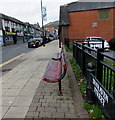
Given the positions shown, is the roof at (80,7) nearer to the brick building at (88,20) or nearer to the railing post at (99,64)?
the brick building at (88,20)

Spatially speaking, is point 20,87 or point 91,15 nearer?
point 20,87

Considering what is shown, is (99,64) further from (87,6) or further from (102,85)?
(87,6)

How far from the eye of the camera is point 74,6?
74.6 ft

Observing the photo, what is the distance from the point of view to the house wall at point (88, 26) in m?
22.1

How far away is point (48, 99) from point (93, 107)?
1.11 meters

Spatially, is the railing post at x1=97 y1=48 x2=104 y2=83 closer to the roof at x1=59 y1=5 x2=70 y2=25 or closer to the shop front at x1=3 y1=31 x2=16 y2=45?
the roof at x1=59 y1=5 x2=70 y2=25

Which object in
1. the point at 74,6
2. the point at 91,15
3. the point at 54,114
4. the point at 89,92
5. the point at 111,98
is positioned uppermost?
the point at 74,6

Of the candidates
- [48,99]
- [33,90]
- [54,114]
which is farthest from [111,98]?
[33,90]

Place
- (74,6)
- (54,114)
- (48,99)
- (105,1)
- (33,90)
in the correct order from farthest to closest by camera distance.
Answer: 1. (74,6)
2. (105,1)
3. (33,90)
4. (48,99)
5. (54,114)

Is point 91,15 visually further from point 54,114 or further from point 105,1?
point 54,114

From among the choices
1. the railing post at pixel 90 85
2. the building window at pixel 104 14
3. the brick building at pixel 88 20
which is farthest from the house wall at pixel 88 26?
the railing post at pixel 90 85

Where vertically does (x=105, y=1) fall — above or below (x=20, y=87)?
above

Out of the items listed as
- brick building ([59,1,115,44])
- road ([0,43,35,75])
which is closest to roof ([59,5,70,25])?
brick building ([59,1,115,44])

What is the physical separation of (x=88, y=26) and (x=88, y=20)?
92cm
